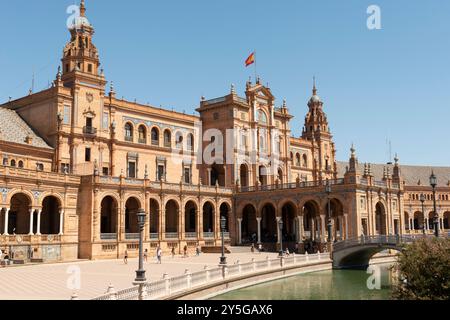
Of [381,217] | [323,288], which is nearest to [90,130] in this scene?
[323,288]

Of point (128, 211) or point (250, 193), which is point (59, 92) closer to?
point (128, 211)

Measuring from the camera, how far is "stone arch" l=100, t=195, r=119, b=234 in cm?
5516

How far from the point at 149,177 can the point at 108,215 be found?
9003 mm

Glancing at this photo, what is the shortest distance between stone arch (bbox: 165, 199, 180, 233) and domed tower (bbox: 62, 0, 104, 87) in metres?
16.5

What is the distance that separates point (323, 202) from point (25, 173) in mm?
31093

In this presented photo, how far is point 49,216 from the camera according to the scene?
52.6 metres

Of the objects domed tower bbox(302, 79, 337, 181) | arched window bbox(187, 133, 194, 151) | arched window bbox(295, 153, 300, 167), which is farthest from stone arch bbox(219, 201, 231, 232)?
domed tower bbox(302, 79, 337, 181)

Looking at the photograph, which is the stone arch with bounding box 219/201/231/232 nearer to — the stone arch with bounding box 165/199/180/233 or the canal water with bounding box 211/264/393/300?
the stone arch with bounding box 165/199/180/233

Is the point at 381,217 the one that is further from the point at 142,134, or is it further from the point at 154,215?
the point at 142,134

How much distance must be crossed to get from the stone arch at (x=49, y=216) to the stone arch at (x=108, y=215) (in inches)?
205

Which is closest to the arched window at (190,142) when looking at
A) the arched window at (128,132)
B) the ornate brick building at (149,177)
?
the ornate brick building at (149,177)

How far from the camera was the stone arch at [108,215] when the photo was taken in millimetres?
55156
